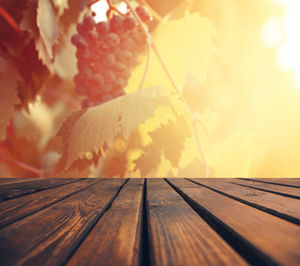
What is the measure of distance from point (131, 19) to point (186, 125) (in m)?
0.23

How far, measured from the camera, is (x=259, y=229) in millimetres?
156

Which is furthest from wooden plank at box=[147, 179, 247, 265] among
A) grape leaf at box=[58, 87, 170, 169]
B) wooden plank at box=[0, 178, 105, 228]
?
grape leaf at box=[58, 87, 170, 169]

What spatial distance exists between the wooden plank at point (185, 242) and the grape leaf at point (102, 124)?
214mm

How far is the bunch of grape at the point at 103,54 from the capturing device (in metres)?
0.48

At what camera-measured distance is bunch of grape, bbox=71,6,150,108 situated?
1.58 ft

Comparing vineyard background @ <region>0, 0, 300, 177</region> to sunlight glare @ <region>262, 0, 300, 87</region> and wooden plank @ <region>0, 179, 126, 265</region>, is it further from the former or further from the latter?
wooden plank @ <region>0, 179, 126, 265</region>

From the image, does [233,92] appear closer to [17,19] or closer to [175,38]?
[175,38]

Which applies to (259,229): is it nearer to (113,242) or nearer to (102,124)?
(113,242)

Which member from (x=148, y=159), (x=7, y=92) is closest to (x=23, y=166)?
(x=7, y=92)

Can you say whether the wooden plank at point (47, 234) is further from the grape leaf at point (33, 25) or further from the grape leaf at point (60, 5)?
the grape leaf at point (60, 5)

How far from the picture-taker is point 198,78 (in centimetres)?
65

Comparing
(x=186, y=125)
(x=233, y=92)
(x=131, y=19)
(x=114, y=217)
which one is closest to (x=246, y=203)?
(x=114, y=217)

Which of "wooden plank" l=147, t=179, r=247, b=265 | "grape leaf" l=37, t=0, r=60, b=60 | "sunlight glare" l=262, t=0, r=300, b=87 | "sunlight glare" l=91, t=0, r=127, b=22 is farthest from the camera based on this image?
"sunlight glare" l=262, t=0, r=300, b=87

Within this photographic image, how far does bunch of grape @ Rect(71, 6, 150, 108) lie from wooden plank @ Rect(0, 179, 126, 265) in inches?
12.1
